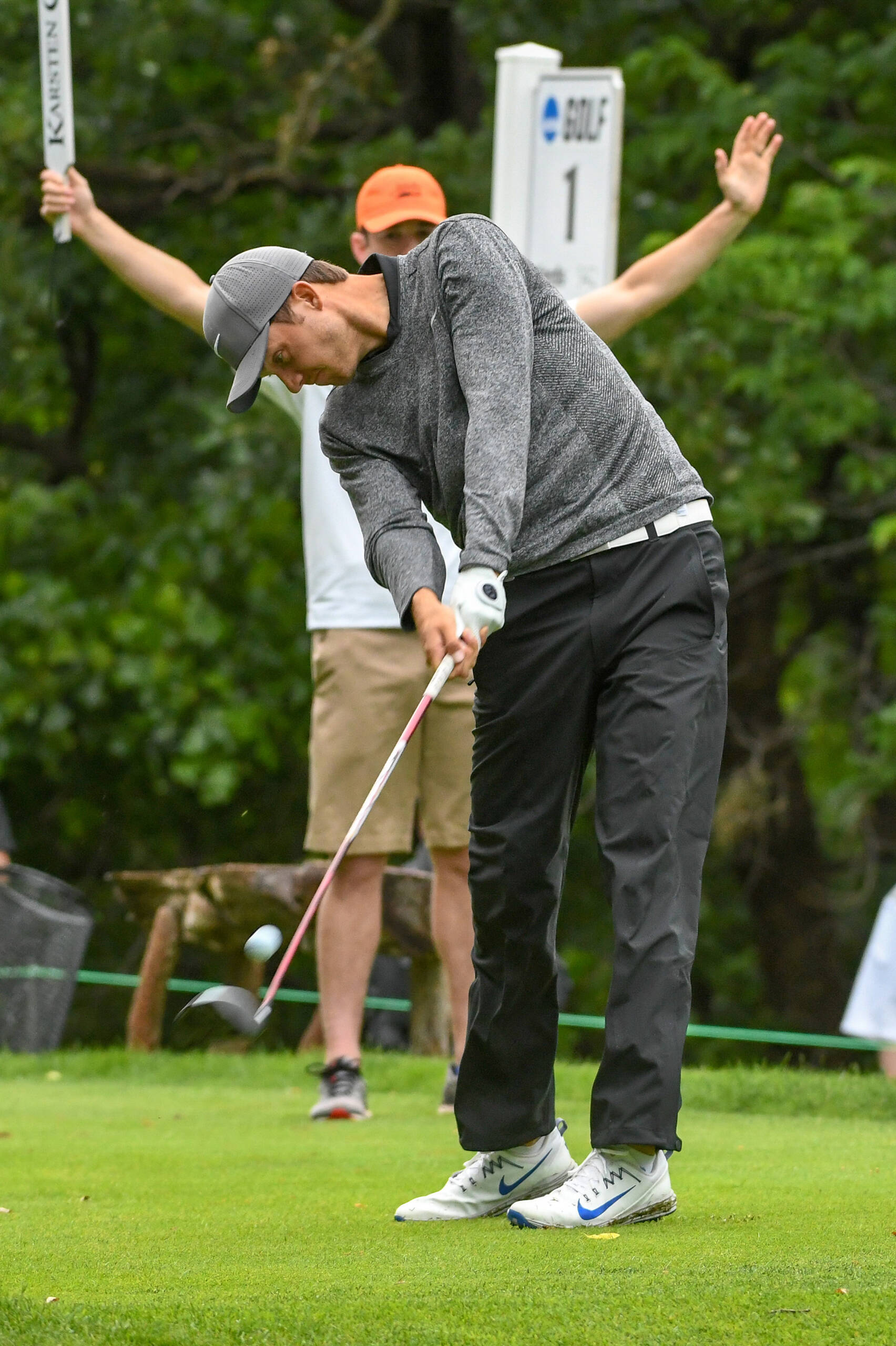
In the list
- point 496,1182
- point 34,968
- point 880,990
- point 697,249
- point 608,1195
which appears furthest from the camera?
point 34,968

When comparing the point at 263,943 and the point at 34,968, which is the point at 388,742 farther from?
the point at 34,968

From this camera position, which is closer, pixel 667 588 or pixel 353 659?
pixel 667 588

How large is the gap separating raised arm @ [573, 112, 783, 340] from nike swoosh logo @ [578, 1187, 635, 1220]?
7.26 feet

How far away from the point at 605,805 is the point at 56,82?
3343mm

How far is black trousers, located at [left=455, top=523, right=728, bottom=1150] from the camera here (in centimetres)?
306

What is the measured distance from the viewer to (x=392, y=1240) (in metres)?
2.95

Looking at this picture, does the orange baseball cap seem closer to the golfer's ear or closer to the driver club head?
the golfer's ear

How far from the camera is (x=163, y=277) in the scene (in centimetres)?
483

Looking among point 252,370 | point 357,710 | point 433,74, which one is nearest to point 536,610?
point 252,370

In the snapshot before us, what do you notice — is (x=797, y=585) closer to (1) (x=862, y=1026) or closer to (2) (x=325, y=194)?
(2) (x=325, y=194)

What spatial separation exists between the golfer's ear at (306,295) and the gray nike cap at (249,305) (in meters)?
0.01

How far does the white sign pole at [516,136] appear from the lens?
6125mm

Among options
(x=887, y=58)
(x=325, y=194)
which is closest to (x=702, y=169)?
(x=887, y=58)

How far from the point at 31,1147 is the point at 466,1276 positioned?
189 cm
